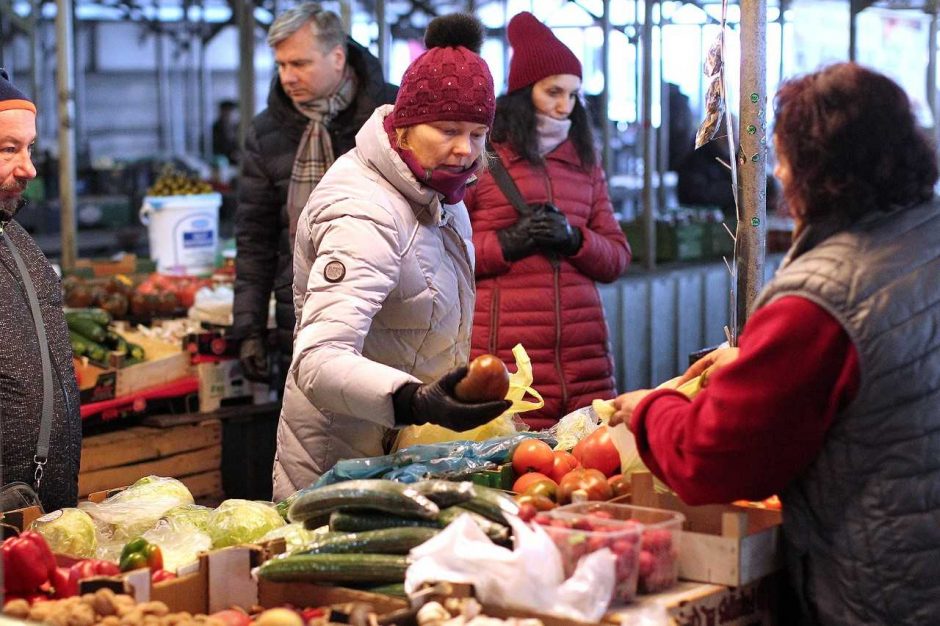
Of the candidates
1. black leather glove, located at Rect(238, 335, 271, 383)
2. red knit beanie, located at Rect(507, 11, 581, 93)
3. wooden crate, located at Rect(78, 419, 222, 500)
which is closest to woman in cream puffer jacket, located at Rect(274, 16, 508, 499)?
red knit beanie, located at Rect(507, 11, 581, 93)

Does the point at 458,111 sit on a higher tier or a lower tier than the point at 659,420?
higher

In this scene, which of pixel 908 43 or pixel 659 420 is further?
pixel 908 43

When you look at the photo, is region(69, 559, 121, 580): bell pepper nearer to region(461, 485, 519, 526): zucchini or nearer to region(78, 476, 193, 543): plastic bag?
region(78, 476, 193, 543): plastic bag

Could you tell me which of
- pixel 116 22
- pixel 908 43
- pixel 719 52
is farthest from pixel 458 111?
pixel 116 22

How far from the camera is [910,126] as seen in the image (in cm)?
234

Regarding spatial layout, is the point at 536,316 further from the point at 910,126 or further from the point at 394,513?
the point at 910,126

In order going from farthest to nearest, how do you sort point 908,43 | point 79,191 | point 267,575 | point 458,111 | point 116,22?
1. point 116,22
2. point 79,191
3. point 908,43
4. point 458,111
5. point 267,575

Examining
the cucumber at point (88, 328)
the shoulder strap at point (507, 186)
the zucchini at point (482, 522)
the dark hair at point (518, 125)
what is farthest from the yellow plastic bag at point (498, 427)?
the cucumber at point (88, 328)

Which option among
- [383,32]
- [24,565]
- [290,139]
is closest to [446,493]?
[24,565]

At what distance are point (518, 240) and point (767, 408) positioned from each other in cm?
278

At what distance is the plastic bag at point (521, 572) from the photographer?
2338 millimetres

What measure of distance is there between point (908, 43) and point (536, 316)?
6.58m

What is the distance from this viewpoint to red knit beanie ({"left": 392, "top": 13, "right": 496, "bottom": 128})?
3.33m

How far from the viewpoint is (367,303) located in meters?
3.17
